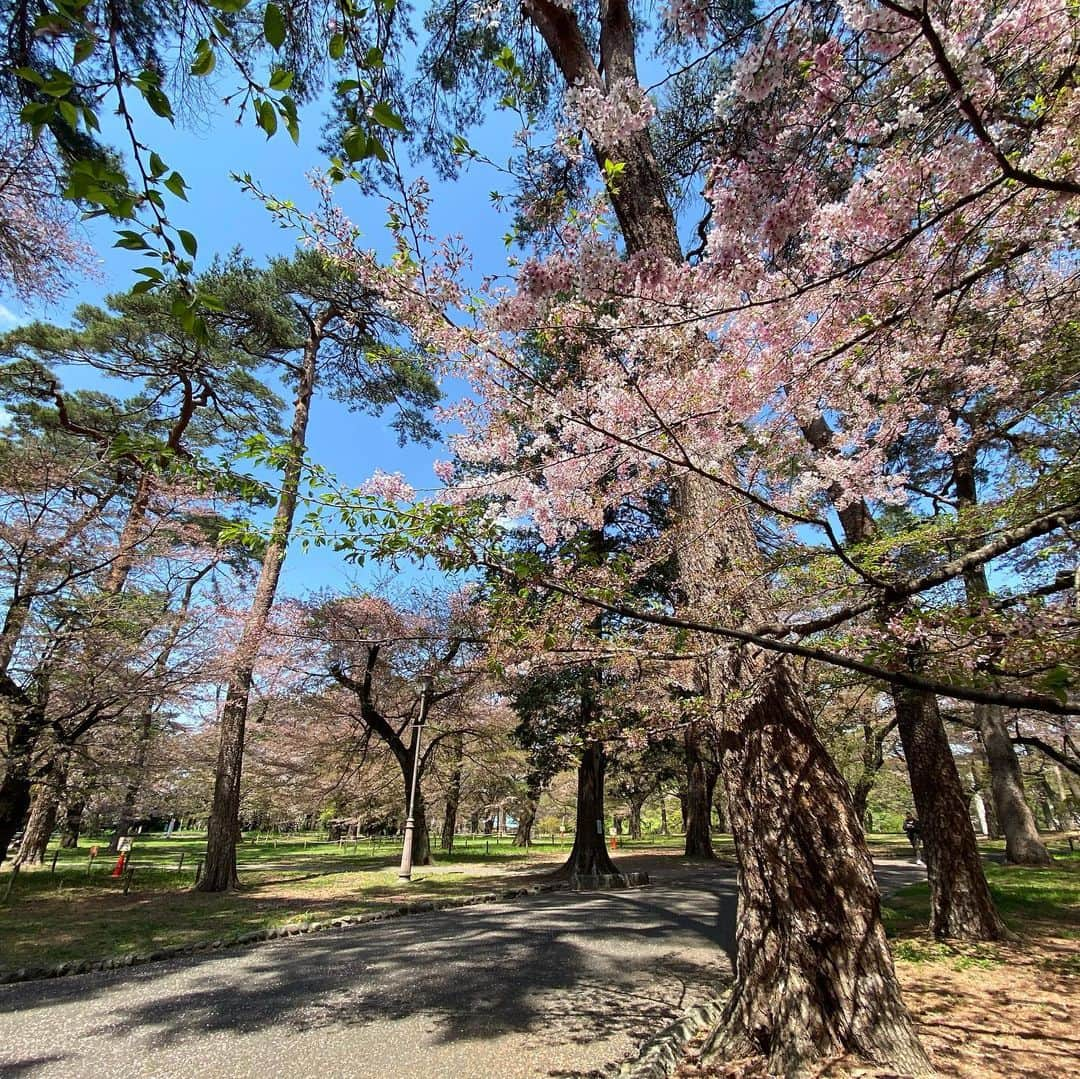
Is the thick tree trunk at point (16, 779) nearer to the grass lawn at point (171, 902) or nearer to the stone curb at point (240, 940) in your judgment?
the grass lawn at point (171, 902)

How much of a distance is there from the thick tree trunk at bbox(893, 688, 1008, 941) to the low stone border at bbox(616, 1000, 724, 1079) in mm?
3095

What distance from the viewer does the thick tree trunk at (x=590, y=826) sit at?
474 inches

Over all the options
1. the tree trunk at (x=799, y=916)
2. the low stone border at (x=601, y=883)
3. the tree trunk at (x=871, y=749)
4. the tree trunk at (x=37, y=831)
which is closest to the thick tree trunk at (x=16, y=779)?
the tree trunk at (x=37, y=831)

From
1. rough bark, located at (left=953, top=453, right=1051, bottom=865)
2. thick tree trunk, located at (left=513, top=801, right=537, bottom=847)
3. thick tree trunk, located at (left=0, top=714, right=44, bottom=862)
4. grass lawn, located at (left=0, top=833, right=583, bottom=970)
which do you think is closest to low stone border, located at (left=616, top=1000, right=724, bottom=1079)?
grass lawn, located at (left=0, top=833, right=583, bottom=970)

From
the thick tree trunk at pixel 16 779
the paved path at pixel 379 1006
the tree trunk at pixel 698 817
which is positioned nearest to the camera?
the paved path at pixel 379 1006

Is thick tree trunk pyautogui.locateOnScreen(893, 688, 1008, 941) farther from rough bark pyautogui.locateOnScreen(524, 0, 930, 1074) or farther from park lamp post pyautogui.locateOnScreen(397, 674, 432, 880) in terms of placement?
park lamp post pyautogui.locateOnScreen(397, 674, 432, 880)

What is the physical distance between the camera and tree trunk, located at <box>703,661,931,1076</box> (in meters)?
2.80

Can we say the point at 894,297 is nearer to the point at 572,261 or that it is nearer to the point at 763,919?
the point at 572,261

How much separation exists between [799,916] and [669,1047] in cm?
115

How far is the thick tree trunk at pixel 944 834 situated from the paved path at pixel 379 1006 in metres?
2.19

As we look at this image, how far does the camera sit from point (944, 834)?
18.0 ft

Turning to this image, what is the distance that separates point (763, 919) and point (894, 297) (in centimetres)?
342

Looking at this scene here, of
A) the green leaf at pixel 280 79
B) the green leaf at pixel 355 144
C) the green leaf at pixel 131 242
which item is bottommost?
the green leaf at pixel 131 242

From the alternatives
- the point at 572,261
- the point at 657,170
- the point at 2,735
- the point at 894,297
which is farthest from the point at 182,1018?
the point at 2,735
